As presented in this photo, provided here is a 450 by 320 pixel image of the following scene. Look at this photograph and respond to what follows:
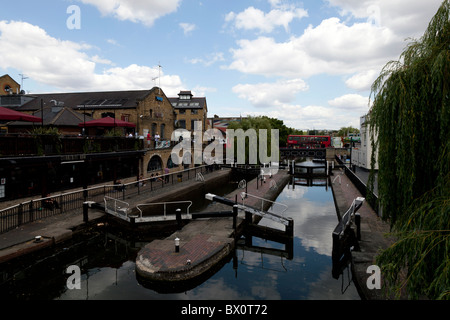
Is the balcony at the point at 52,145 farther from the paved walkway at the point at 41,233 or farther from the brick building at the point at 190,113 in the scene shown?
the brick building at the point at 190,113

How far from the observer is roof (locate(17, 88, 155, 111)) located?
30.5 meters

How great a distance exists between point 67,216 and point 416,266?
1573 centimetres

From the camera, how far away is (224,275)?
34.3ft

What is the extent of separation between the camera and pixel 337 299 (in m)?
8.97

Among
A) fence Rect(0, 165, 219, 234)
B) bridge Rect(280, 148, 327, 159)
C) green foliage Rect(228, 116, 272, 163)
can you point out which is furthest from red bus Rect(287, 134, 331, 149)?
fence Rect(0, 165, 219, 234)

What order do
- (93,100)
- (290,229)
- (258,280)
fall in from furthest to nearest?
(93,100), (290,229), (258,280)

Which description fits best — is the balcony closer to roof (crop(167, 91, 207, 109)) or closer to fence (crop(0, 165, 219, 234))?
fence (crop(0, 165, 219, 234))

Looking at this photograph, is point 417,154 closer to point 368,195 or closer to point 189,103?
point 368,195

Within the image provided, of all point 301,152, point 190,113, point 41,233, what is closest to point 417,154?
point 41,233

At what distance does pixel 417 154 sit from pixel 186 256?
26.9 feet

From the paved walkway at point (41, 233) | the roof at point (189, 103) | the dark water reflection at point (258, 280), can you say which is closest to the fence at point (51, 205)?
the paved walkway at point (41, 233)

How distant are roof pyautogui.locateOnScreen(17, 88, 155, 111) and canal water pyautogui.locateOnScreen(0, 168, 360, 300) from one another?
20327mm

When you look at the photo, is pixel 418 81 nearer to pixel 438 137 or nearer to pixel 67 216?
pixel 438 137
